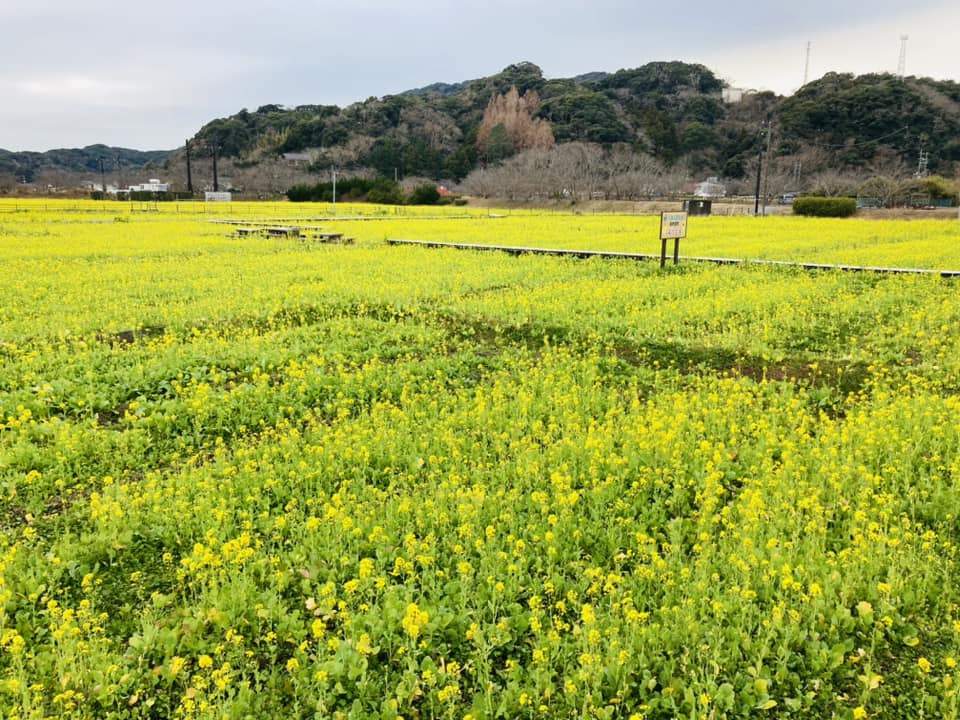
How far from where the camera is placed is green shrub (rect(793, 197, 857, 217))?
1736 inches

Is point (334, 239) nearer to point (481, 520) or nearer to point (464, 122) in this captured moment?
point (481, 520)

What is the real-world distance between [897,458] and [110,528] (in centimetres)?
554

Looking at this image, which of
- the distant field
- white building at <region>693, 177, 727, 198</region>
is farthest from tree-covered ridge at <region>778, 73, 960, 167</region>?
the distant field

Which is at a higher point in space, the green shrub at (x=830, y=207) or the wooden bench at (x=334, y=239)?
the green shrub at (x=830, y=207)

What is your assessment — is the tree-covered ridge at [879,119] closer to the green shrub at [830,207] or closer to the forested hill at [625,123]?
the forested hill at [625,123]

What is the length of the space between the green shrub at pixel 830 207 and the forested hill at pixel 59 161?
357ft

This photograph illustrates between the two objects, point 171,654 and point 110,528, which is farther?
point 110,528

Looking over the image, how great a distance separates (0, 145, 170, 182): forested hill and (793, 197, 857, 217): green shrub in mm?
108680

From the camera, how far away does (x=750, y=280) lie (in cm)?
1499

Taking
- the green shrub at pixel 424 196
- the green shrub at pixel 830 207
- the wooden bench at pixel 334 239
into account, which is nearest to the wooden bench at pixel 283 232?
the wooden bench at pixel 334 239

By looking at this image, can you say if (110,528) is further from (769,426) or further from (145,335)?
(145,335)

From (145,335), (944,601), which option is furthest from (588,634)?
(145,335)

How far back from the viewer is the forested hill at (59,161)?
116 m

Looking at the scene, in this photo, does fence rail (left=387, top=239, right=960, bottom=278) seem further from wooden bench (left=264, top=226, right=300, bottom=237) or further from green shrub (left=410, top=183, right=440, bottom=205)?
green shrub (left=410, top=183, right=440, bottom=205)
